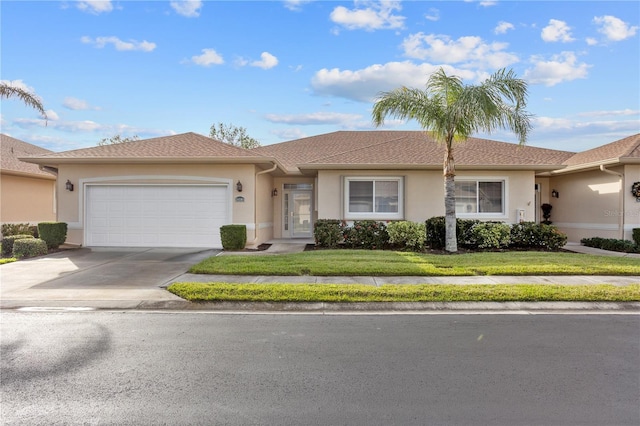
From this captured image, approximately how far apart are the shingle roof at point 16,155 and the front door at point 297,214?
1055 centimetres

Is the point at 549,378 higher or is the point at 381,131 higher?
the point at 381,131

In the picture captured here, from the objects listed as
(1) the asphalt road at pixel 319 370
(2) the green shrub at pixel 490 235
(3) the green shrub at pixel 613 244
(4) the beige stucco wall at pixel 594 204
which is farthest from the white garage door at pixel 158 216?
(4) the beige stucco wall at pixel 594 204

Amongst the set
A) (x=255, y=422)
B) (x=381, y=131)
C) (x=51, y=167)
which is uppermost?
(x=381, y=131)

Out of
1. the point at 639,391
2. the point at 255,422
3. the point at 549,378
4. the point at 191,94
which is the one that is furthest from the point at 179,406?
the point at 191,94

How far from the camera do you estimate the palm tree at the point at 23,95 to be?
12578mm

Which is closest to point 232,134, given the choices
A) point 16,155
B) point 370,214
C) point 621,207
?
point 16,155

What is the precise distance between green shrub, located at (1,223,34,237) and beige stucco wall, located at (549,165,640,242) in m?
22.8

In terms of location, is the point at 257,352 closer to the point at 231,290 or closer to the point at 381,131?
the point at 231,290

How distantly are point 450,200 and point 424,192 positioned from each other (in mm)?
2605

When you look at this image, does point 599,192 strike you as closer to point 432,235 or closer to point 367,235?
point 432,235

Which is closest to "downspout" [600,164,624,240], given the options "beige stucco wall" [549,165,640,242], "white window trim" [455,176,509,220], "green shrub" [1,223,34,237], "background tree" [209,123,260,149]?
"beige stucco wall" [549,165,640,242]

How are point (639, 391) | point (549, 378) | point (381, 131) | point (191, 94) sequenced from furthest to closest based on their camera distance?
1. point (381, 131)
2. point (191, 94)
3. point (549, 378)
4. point (639, 391)

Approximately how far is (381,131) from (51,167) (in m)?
16.5

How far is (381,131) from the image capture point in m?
22.9
